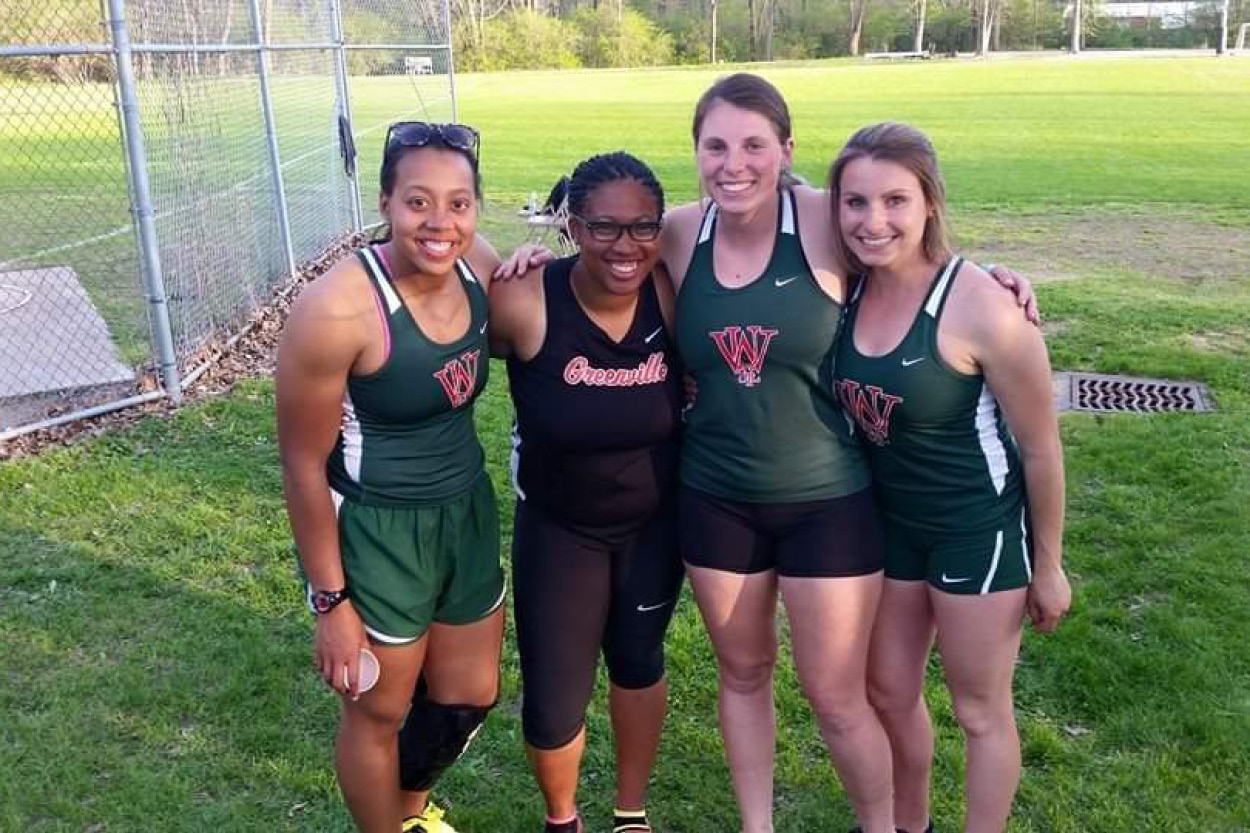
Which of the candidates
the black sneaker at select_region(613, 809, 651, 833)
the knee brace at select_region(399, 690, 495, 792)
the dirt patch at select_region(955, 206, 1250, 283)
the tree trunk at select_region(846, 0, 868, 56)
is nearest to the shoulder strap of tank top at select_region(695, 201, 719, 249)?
the knee brace at select_region(399, 690, 495, 792)

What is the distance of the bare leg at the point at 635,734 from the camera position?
9.78 feet

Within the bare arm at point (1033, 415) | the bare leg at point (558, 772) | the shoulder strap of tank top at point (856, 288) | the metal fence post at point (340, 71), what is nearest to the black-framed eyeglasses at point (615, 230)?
the shoulder strap of tank top at point (856, 288)

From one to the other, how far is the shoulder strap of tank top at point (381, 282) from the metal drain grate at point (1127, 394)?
491cm

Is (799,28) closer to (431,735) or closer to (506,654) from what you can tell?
(506,654)

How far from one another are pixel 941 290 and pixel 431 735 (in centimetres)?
168

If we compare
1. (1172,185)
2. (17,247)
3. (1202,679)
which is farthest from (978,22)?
(1202,679)

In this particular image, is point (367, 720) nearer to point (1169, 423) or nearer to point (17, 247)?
point (1169, 423)

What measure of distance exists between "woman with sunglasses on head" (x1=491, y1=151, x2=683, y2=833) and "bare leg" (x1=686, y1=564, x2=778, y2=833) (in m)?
0.17

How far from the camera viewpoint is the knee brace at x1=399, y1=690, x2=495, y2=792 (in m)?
2.85

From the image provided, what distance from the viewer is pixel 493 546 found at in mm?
2812

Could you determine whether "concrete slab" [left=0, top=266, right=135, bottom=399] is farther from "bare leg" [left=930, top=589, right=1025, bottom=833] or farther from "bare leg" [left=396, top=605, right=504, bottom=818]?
"bare leg" [left=930, top=589, right=1025, bottom=833]

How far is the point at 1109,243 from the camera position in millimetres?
11281

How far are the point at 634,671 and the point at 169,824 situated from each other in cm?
143

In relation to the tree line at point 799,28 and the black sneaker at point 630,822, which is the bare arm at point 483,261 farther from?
the tree line at point 799,28
